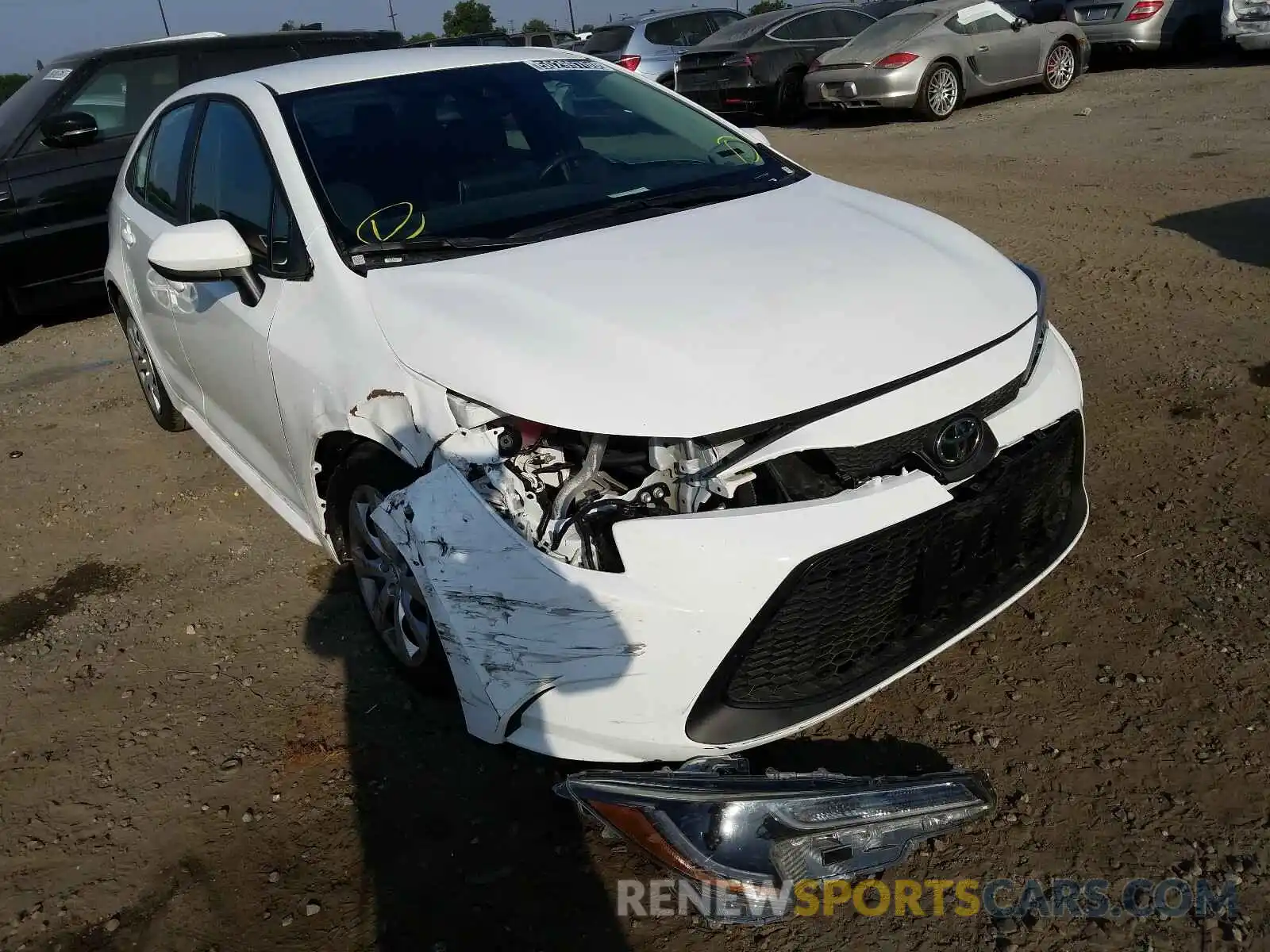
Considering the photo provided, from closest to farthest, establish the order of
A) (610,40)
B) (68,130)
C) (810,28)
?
1. (68,130)
2. (810,28)
3. (610,40)

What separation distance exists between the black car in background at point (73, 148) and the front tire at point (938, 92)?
7.88 metres

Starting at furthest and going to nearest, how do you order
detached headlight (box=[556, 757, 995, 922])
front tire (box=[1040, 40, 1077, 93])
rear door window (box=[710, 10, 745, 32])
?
rear door window (box=[710, 10, 745, 32])
front tire (box=[1040, 40, 1077, 93])
detached headlight (box=[556, 757, 995, 922])

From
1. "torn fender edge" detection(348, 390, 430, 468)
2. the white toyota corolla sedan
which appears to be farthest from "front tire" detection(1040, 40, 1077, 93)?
"torn fender edge" detection(348, 390, 430, 468)

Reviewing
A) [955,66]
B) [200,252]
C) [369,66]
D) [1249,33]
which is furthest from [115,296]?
[1249,33]

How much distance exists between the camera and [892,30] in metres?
12.5

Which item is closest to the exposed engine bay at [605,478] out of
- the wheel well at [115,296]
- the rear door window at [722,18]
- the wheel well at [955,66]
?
the wheel well at [115,296]

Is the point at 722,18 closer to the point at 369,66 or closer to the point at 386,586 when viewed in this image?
the point at 369,66

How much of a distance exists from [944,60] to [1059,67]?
181 centimetres

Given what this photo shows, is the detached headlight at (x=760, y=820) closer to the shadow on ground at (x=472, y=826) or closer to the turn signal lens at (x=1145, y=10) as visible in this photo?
the shadow on ground at (x=472, y=826)

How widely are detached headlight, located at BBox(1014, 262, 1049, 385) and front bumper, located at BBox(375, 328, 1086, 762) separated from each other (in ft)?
0.90

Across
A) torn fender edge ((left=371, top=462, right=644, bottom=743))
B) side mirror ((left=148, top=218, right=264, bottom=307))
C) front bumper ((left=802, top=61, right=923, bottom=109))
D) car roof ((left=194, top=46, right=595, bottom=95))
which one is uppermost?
car roof ((left=194, top=46, right=595, bottom=95))

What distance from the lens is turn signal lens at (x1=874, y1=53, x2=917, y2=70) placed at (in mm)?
A: 11930

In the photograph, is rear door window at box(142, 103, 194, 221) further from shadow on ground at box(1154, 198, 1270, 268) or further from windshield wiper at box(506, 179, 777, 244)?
shadow on ground at box(1154, 198, 1270, 268)

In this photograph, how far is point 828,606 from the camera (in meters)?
2.14
